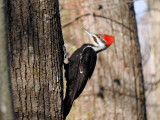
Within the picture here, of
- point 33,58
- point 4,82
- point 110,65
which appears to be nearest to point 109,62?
point 110,65

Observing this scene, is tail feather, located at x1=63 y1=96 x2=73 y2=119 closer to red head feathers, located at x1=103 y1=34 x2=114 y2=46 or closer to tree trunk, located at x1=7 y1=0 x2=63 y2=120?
tree trunk, located at x1=7 y1=0 x2=63 y2=120

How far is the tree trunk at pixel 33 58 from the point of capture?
2.18 m

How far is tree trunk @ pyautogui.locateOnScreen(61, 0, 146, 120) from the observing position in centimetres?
443

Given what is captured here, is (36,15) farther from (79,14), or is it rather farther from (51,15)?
(79,14)

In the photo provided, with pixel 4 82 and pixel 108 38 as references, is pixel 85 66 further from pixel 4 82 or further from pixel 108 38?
pixel 4 82

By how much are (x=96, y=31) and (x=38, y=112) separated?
2.55m

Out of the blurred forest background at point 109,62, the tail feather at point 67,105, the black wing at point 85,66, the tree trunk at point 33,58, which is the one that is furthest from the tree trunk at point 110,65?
the tree trunk at point 33,58

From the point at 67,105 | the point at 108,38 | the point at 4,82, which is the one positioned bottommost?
the point at 67,105

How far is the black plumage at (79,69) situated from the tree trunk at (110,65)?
1.91ft

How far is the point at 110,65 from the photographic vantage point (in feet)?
14.7

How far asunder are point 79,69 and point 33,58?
1.61 m

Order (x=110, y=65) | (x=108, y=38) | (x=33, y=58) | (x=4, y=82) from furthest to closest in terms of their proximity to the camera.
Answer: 1. (x=110, y=65)
2. (x=108, y=38)
3. (x=33, y=58)
4. (x=4, y=82)

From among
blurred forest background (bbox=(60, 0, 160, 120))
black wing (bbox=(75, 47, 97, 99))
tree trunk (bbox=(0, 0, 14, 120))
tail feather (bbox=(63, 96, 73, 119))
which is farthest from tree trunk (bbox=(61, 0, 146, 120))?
tree trunk (bbox=(0, 0, 14, 120))

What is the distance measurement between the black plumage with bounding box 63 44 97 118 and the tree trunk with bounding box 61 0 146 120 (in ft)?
1.91
